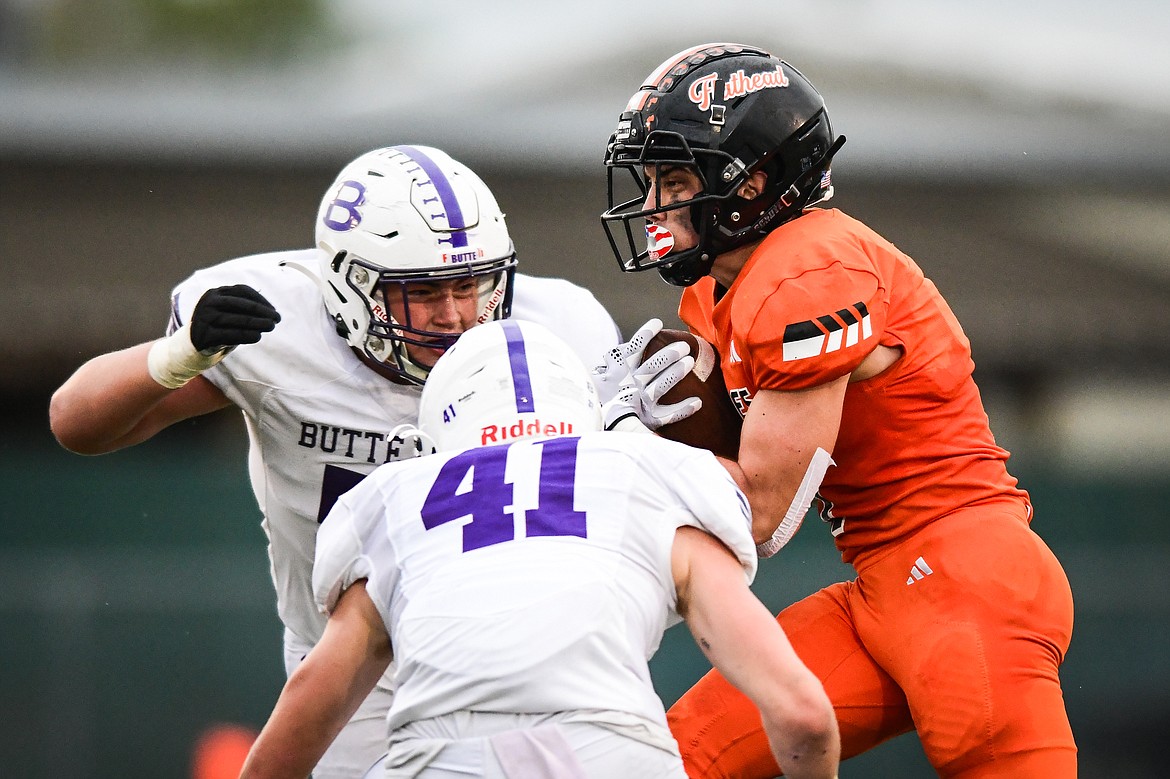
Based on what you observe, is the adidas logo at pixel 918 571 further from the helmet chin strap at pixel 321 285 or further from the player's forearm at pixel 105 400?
the player's forearm at pixel 105 400

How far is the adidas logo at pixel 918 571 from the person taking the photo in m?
3.05

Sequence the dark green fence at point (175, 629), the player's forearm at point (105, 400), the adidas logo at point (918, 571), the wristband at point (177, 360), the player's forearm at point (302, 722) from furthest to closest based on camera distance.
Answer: the dark green fence at point (175, 629)
the player's forearm at point (105, 400)
the wristband at point (177, 360)
the adidas logo at point (918, 571)
the player's forearm at point (302, 722)

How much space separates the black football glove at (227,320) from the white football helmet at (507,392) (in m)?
0.74

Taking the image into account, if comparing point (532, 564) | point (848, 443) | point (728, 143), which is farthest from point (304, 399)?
point (532, 564)

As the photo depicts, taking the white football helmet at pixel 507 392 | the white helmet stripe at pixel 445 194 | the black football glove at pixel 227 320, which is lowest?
the white football helmet at pixel 507 392

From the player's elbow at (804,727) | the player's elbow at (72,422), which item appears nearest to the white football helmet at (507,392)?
the player's elbow at (804,727)

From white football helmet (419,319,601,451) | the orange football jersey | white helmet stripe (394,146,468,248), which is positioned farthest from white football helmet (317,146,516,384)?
white football helmet (419,319,601,451)

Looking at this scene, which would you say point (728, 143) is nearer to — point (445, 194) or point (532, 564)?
point (445, 194)

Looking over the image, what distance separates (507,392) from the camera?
2.44m

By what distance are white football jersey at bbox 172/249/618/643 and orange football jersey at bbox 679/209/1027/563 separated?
696 millimetres

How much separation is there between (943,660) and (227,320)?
5.31ft

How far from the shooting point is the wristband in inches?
125

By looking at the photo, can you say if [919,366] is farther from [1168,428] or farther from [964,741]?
[1168,428]

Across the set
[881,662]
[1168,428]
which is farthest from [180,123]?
[881,662]
